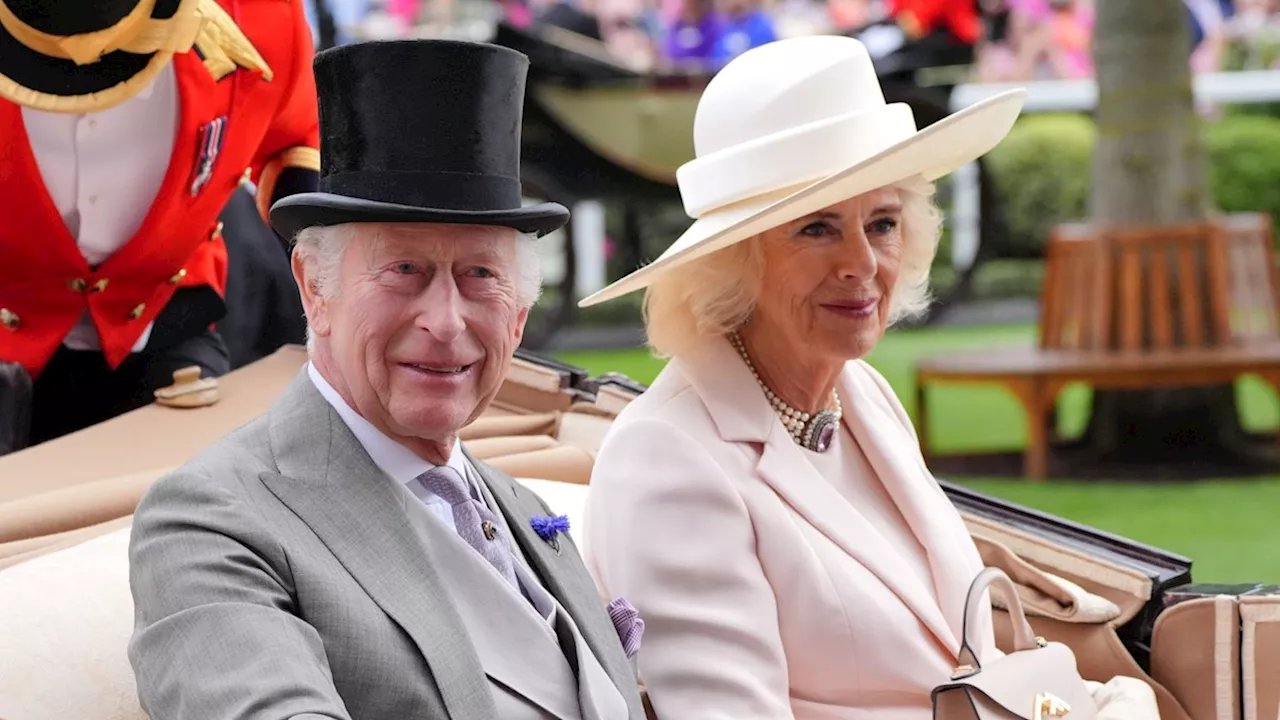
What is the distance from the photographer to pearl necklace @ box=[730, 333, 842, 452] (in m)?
2.38

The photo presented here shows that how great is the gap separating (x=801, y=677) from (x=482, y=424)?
941mm

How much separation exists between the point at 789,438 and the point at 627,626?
15.9 inches

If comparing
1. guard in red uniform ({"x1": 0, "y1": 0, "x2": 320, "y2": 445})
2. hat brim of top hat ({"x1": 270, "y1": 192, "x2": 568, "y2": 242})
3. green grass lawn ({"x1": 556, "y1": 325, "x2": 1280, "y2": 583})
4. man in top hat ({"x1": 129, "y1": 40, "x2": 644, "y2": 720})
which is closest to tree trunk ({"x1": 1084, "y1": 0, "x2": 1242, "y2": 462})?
green grass lawn ({"x1": 556, "y1": 325, "x2": 1280, "y2": 583})

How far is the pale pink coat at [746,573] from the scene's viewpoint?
2127 millimetres

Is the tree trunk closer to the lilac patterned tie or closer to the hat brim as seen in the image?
the hat brim

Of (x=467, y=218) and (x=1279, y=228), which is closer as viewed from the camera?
(x=467, y=218)

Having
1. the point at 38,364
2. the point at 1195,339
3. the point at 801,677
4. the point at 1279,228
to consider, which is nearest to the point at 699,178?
the point at 801,677

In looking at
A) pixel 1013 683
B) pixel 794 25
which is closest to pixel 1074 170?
pixel 794 25

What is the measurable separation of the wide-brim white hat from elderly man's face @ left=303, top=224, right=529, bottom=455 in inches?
19.4

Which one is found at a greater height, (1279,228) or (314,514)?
(314,514)

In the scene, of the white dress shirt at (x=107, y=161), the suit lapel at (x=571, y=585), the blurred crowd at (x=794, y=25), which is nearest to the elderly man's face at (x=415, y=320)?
the suit lapel at (x=571, y=585)

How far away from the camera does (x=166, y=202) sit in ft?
9.09

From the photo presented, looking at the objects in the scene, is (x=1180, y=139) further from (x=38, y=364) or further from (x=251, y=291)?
(x=38, y=364)

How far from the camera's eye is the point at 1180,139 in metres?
6.78
